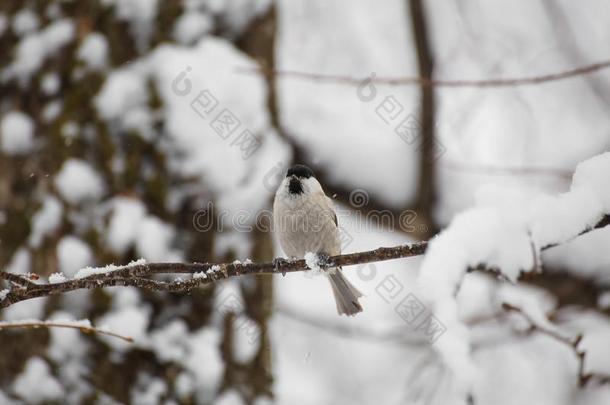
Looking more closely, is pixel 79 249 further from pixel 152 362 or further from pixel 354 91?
pixel 354 91

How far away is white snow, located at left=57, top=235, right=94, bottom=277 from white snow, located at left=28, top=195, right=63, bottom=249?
0.29 ft

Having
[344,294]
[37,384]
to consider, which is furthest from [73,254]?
[344,294]

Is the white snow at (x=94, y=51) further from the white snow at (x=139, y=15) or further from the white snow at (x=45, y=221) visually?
the white snow at (x=45, y=221)

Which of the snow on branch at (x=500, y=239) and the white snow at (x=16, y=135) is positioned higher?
the white snow at (x=16, y=135)

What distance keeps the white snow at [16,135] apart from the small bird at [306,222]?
1.27 meters

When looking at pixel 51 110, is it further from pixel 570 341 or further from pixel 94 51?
pixel 570 341

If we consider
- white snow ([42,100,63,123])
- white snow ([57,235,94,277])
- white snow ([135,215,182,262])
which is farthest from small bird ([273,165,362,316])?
white snow ([42,100,63,123])

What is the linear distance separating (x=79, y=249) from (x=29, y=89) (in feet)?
2.91

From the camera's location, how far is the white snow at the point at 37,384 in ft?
8.67

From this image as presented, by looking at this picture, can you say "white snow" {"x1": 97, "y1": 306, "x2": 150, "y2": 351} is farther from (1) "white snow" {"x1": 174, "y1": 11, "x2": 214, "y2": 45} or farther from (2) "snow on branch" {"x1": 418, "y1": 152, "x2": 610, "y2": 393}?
(2) "snow on branch" {"x1": 418, "y1": 152, "x2": 610, "y2": 393}

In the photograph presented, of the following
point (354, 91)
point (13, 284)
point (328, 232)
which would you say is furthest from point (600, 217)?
point (354, 91)

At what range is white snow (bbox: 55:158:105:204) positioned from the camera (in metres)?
2.83

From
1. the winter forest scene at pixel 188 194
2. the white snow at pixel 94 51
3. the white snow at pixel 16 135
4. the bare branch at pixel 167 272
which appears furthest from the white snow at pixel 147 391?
the white snow at pixel 94 51

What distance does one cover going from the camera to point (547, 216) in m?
1.52
